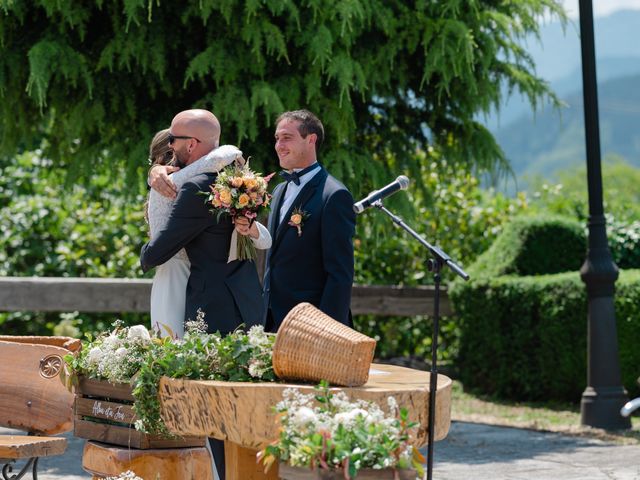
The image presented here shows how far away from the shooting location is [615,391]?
369 inches

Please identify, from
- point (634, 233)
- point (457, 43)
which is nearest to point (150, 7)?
point (457, 43)

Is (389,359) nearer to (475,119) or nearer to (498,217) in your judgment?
(498,217)

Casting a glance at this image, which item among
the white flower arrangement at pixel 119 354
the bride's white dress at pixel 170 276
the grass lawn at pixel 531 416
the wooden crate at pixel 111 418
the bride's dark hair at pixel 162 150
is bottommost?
the grass lawn at pixel 531 416

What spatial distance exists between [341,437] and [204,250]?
6.07ft

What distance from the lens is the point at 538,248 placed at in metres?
11.6

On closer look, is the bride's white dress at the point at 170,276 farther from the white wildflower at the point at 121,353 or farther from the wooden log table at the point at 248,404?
the wooden log table at the point at 248,404

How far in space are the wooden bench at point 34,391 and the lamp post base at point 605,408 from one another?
524cm

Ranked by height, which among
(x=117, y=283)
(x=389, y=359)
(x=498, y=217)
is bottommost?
(x=389, y=359)

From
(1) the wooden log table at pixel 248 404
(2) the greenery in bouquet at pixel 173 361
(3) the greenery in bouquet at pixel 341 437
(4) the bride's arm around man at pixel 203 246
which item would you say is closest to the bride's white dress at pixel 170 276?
(4) the bride's arm around man at pixel 203 246

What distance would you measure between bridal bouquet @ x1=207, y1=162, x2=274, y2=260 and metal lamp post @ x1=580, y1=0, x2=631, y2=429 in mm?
5077

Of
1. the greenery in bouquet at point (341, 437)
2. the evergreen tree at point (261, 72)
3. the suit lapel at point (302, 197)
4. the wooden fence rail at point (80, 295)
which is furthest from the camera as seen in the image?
the wooden fence rail at point (80, 295)

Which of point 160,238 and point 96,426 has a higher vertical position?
point 160,238

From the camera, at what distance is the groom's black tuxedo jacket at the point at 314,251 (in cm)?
559

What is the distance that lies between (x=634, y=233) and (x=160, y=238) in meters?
7.76
